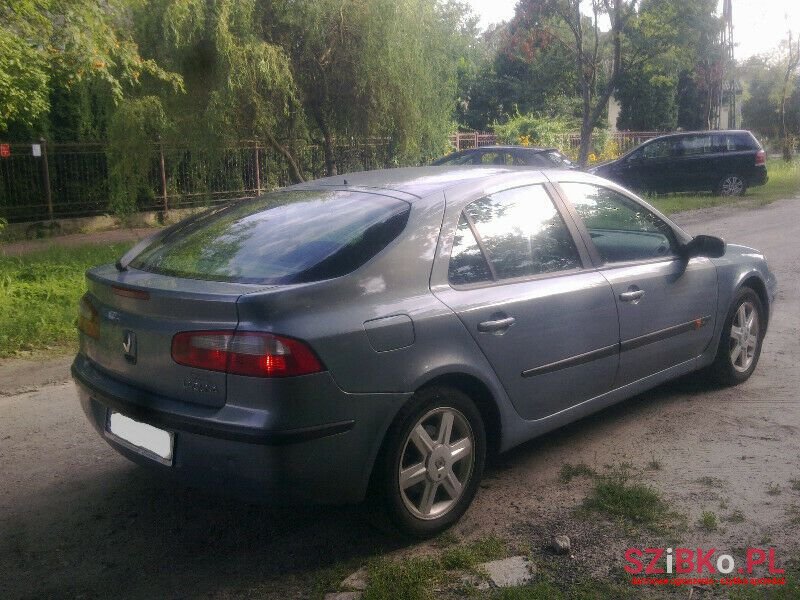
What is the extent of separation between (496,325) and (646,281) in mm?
1360

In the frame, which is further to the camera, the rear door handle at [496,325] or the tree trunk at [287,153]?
the tree trunk at [287,153]

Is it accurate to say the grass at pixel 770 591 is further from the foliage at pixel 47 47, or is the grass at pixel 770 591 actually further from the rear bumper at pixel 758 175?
the rear bumper at pixel 758 175

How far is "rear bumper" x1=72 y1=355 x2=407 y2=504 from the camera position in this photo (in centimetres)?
324

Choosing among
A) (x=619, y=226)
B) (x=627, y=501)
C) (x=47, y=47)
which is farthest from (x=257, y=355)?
(x=47, y=47)

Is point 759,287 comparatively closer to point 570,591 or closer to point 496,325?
point 496,325

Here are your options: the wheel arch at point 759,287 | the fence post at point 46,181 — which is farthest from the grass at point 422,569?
the fence post at point 46,181

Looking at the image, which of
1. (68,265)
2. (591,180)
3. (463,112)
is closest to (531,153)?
(68,265)

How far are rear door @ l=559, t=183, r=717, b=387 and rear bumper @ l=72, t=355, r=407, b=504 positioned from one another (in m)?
1.78

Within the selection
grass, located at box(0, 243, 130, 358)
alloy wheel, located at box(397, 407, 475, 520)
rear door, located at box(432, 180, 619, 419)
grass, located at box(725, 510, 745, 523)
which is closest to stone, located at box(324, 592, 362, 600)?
alloy wheel, located at box(397, 407, 475, 520)

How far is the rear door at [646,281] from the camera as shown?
475 cm

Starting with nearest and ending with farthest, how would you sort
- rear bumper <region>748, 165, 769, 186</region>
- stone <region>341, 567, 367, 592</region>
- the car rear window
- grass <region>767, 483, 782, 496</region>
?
stone <region>341, 567, 367, 592</region>, the car rear window, grass <region>767, 483, 782, 496</region>, rear bumper <region>748, 165, 769, 186</region>

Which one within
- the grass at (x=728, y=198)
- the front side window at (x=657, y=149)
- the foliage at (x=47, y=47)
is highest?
the foliage at (x=47, y=47)

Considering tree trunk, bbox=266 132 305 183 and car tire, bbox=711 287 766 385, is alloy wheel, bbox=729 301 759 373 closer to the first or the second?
car tire, bbox=711 287 766 385

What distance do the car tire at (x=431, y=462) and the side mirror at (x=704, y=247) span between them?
203cm
